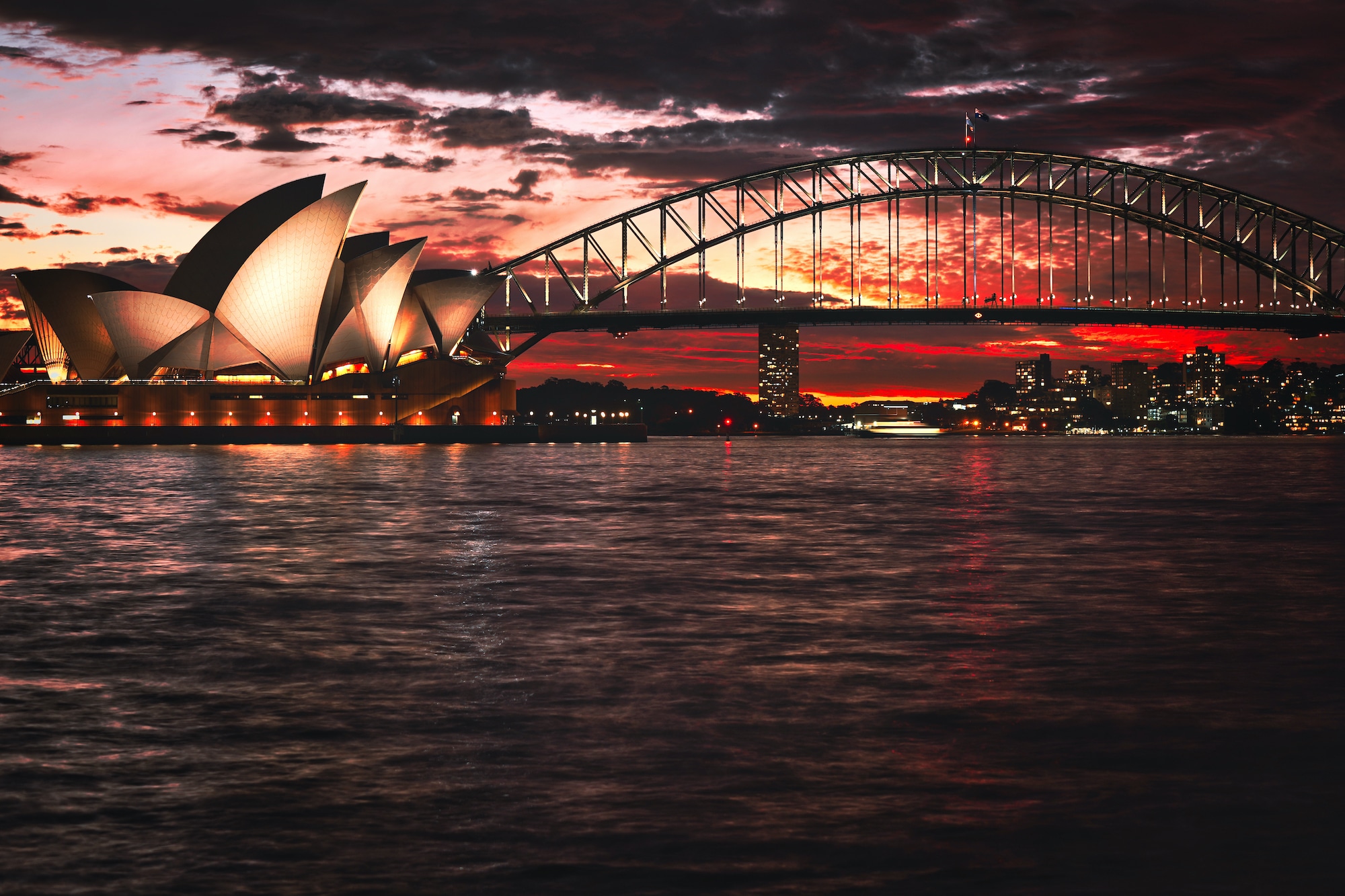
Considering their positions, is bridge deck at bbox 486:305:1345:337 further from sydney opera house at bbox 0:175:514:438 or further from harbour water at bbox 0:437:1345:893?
harbour water at bbox 0:437:1345:893

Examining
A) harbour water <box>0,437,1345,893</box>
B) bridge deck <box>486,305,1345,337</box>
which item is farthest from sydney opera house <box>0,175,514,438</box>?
harbour water <box>0,437,1345,893</box>

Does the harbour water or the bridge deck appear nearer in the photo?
the harbour water

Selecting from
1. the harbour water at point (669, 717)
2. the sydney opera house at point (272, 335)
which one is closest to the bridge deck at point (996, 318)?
the sydney opera house at point (272, 335)

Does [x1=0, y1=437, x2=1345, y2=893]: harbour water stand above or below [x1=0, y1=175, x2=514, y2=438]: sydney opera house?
below

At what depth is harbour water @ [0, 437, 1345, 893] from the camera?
19.2 ft

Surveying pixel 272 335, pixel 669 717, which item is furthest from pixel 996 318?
pixel 669 717

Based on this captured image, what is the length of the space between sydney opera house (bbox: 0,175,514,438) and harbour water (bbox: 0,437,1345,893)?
263 ft

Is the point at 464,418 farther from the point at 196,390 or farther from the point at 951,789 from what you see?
A: the point at 951,789

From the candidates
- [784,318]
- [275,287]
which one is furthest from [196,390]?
[784,318]

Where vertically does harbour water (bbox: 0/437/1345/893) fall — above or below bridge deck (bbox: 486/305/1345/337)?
below

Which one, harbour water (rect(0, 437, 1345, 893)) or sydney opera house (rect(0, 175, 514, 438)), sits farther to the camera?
sydney opera house (rect(0, 175, 514, 438))

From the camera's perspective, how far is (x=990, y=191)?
111m

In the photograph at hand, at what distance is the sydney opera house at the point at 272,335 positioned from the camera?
325 ft

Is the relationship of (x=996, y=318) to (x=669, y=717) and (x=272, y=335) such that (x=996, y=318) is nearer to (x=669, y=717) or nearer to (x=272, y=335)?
(x=272, y=335)
